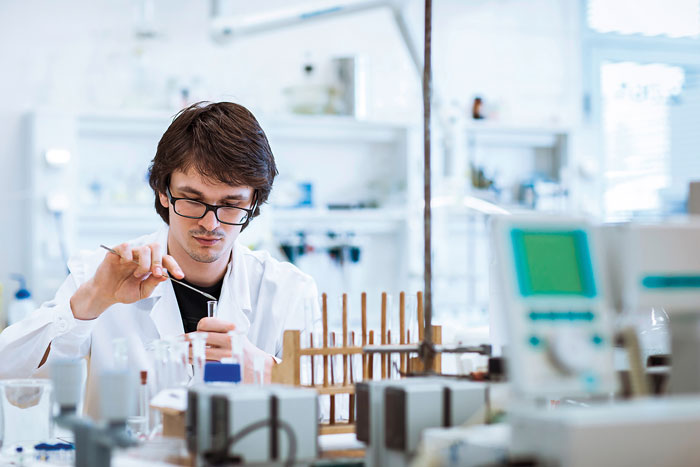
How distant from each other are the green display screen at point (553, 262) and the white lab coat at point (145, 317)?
3.19 feet

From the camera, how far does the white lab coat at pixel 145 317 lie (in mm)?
2020

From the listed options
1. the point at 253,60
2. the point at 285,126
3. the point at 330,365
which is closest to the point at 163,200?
the point at 330,365

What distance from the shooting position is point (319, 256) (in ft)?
15.0

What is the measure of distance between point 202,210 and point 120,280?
0.31m

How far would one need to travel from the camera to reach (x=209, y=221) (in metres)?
2.16

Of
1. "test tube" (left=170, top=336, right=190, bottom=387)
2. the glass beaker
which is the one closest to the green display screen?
"test tube" (left=170, top=336, right=190, bottom=387)

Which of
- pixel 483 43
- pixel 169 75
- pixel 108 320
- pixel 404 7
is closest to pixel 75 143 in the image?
pixel 169 75

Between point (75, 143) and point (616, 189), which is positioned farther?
point (616, 189)

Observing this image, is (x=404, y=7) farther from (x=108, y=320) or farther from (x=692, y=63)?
(x=692, y=63)

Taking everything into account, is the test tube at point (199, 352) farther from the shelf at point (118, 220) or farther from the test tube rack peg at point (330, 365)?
the shelf at point (118, 220)

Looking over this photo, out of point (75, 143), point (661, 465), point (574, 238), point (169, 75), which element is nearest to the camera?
point (661, 465)

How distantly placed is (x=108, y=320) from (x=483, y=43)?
140 inches

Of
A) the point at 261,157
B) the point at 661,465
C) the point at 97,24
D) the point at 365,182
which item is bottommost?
the point at 661,465

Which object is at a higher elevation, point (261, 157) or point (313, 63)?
point (313, 63)
